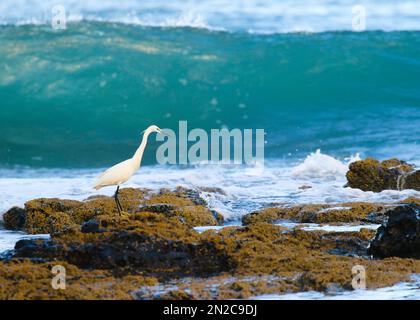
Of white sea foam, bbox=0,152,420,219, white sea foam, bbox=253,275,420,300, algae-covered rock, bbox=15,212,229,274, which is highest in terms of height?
white sea foam, bbox=0,152,420,219

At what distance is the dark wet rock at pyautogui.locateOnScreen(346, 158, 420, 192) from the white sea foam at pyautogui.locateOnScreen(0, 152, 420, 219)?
17cm

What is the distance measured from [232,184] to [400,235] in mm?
6335

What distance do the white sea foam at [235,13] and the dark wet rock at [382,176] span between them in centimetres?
1324

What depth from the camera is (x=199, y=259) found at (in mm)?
8188

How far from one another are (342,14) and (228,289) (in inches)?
779

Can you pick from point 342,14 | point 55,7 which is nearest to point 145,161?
point 55,7

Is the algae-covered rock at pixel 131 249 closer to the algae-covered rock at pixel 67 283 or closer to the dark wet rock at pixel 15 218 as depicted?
the algae-covered rock at pixel 67 283

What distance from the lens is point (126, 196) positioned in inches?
465

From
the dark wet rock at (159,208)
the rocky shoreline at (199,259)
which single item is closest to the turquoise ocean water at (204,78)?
the dark wet rock at (159,208)

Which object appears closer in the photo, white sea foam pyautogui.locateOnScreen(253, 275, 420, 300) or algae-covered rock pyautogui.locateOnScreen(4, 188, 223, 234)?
white sea foam pyautogui.locateOnScreen(253, 275, 420, 300)

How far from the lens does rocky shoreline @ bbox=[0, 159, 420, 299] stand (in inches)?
301

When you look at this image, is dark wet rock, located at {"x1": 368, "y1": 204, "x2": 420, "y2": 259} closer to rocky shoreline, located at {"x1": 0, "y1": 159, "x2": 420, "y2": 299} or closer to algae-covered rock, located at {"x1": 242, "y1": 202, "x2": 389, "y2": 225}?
rocky shoreline, located at {"x1": 0, "y1": 159, "x2": 420, "y2": 299}

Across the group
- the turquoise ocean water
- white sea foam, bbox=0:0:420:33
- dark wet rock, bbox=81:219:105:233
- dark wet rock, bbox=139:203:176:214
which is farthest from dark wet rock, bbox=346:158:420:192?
white sea foam, bbox=0:0:420:33

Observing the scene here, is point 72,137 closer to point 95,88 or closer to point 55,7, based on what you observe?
point 95,88
